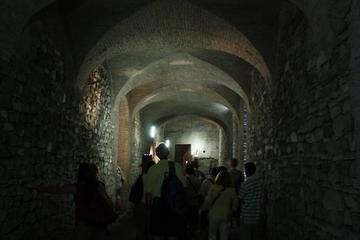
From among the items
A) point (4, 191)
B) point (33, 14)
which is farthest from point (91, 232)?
point (33, 14)

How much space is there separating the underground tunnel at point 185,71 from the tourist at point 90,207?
0.30 m

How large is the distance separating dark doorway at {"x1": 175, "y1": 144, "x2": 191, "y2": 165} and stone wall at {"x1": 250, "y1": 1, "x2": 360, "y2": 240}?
59.9ft

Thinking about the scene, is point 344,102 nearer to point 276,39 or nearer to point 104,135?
point 276,39

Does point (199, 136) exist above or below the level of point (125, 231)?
above

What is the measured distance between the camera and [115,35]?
276 inches

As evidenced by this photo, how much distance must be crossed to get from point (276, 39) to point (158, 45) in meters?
2.49

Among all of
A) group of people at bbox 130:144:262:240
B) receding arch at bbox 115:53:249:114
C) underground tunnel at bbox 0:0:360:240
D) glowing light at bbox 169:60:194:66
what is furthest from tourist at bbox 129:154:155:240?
glowing light at bbox 169:60:194:66

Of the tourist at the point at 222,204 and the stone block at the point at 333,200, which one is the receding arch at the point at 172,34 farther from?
the stone block at the point at 333,200

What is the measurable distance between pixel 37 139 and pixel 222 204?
2562mm

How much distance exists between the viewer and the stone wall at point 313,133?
3268 mm

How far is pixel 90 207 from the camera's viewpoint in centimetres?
383

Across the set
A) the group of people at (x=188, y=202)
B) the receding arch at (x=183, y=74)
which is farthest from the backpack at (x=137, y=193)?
the receding arch at (x=183, y=74)

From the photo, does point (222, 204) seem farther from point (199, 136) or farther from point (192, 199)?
point (199, 136)

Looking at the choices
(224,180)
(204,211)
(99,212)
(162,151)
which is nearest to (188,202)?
(162,151)
